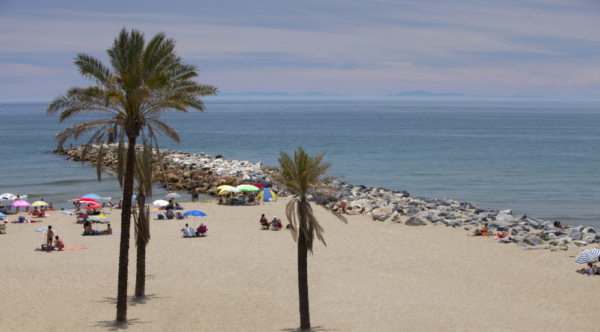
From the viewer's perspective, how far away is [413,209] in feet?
104

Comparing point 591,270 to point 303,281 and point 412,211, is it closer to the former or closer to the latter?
point 303,281

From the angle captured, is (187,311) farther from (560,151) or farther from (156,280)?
(560,151)

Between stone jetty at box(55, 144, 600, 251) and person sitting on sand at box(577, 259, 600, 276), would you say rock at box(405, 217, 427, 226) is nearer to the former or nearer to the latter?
stone jetty at box(55, 144, 600, 251)

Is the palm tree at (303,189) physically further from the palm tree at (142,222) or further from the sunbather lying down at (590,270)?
the sunbather lying down at (590,270)

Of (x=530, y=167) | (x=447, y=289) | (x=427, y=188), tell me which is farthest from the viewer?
(x=530, y=167)

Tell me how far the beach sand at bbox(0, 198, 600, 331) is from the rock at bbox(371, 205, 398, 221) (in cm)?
317

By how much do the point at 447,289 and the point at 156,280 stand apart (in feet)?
33.7

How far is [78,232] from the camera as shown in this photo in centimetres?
2603

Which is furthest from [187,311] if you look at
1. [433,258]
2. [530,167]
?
[530,167]

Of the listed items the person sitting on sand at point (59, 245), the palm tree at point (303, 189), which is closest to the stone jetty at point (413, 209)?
the palm tree at point (303, 189)

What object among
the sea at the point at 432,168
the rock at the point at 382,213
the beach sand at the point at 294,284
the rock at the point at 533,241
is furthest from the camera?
the sea at the point at 432,168

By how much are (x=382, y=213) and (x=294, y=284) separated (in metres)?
12.6

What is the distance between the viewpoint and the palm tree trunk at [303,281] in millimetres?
13539

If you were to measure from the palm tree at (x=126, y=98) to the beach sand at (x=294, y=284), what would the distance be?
8.60ft
